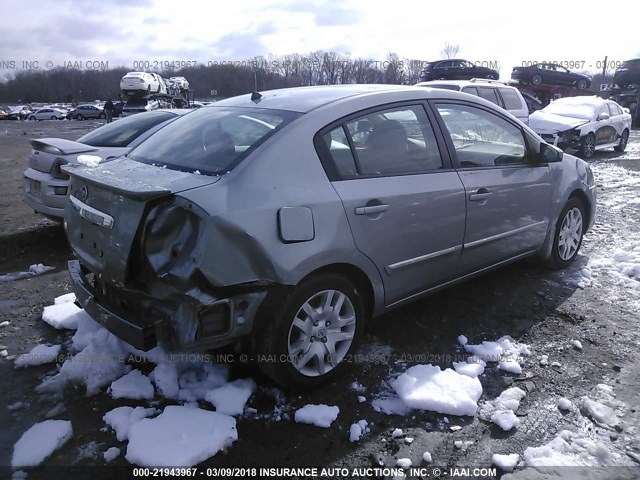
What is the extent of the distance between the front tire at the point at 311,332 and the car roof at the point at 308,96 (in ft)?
3.68

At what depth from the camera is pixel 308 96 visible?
10.7 ft

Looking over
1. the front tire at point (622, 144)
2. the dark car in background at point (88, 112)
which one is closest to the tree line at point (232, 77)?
the dark car in background at point (88, 112)

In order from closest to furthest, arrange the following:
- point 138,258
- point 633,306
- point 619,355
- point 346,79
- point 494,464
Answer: point 494,464 < point 138,258 < point 619,355 < point 633,306 < point 346,79

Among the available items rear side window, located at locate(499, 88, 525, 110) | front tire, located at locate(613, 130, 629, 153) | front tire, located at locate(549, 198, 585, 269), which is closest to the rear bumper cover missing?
front tire, located at locate(549, 198, 585, 269)

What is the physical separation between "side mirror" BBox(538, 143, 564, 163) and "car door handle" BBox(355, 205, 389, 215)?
2005mm

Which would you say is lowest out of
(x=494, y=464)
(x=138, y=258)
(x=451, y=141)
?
(x=494, y=464)

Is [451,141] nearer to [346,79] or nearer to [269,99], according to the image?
[269,99]

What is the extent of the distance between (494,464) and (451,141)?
2.16 metres

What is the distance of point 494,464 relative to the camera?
2.37 metres

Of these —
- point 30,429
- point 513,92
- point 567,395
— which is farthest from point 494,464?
point 513,92

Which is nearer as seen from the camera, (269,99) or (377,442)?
(377,442)

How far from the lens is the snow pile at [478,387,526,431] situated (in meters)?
2.63

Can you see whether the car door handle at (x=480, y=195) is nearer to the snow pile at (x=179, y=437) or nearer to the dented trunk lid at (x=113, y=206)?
the dented trunk lid at (x=113, y=206)

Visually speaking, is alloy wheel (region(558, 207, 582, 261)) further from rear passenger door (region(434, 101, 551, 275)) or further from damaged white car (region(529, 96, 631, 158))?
damaged white car (region(529, 96, 631, 158))
